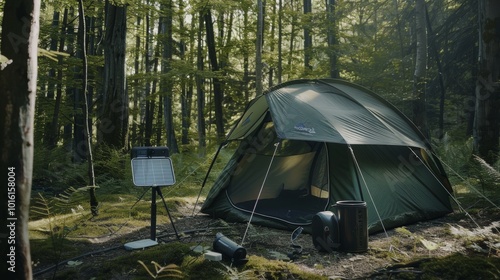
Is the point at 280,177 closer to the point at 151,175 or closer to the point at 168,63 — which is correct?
the point at 151,175

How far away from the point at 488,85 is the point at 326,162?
356cm

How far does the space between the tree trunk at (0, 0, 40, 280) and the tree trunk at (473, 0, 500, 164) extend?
748 centimetres

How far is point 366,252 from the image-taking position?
4.87 metres

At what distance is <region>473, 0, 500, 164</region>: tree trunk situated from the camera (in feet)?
25.5

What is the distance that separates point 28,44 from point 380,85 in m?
14.7

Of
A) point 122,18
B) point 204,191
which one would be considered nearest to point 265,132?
point 204,191

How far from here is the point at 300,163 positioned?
750 cm

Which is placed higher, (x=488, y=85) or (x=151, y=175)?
(x=488, y=85)

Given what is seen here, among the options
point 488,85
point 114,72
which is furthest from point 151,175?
point 488,85

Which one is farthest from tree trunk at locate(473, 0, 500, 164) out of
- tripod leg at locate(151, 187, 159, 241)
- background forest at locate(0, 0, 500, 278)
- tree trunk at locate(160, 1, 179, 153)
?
tree trunk at locate(160, 1, 179, 153)

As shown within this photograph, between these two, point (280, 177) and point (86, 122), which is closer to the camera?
point (86, 122)

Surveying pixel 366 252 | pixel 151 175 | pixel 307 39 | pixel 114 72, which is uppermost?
pixel 307 39

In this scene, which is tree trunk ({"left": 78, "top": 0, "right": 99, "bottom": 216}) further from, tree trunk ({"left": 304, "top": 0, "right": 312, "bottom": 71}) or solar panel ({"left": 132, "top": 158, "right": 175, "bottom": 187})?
tree trunk ({"left": 304, "top": 0, "right": 312, "bottom": 71})

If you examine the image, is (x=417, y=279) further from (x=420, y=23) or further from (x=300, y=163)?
(x=420, y=23)
